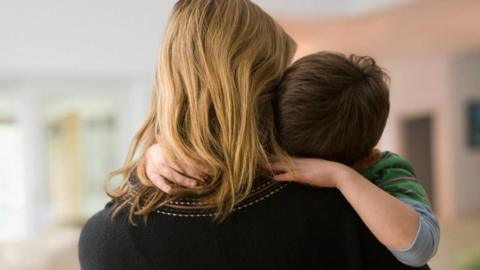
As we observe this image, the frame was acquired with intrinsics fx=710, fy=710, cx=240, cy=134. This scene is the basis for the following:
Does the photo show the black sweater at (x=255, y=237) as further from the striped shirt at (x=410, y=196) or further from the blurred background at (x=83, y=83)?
the blurred background at (x=83, y=83)

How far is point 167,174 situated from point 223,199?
4.2 inches

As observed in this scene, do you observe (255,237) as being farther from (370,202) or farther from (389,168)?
(389,168)

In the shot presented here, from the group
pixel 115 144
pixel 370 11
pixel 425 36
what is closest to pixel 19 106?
pixel 115 144

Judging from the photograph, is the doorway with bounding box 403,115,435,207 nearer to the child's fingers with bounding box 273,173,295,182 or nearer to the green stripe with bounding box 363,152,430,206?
the green stripe with bounding box 363,152,430,206

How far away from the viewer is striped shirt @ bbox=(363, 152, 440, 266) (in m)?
1.10

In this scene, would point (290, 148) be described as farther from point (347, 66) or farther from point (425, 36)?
point (425, 36)

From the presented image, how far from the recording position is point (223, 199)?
109 cm

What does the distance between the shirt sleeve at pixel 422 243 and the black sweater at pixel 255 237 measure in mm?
29

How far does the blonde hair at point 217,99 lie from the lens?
1.09 meters

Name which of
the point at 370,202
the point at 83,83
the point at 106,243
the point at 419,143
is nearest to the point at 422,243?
the point at 370,202

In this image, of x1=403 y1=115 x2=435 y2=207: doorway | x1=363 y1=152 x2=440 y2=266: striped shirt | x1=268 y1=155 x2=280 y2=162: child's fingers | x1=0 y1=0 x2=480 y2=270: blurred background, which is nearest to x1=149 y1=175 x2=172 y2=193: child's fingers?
x1=268 y1=155 x2=280 y2=162: child's fingers

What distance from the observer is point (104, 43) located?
25.4 feet

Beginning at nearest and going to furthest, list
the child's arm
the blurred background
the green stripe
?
the child's arm
the green stripe
the blurred background

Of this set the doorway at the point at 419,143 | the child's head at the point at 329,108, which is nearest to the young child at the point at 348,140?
the child's head at the point at 329,108
